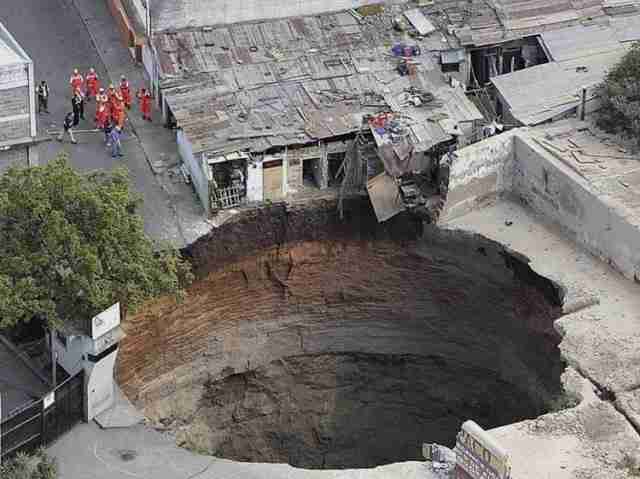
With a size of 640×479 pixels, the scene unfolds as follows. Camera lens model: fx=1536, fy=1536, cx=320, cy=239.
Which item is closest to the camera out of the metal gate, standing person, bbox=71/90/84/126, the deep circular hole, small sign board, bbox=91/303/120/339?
the metal gate

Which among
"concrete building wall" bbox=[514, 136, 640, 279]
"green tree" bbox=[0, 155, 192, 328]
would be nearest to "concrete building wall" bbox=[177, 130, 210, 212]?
"green tree" bbox=[0, 155, 192, 328]

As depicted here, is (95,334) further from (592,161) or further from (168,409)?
(592,161)

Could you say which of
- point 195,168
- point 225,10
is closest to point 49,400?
point 195,168

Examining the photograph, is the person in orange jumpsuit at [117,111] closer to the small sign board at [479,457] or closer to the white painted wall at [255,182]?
the white painted wall at [255,182]

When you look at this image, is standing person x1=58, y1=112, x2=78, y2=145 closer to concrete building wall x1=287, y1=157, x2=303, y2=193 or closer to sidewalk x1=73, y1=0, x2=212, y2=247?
sidewalk x1=73, y1=0, x2=212, y2=247

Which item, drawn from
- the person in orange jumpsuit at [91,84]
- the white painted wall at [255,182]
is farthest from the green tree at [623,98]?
the person in orange jumpsuit at [91,84]

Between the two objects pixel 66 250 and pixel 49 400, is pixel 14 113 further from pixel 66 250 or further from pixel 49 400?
pixel 49 400

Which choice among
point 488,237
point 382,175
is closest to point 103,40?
point 382,175
